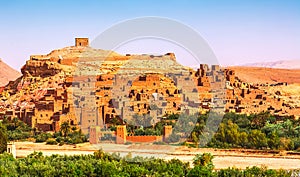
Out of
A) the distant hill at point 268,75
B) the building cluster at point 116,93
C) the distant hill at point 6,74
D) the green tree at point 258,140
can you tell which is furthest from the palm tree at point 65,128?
the distant hill at point 268,75

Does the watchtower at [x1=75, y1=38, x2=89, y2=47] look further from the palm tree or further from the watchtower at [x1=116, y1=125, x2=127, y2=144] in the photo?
the watchtower at [x1=116, y1=125, x2=127, y2=144]

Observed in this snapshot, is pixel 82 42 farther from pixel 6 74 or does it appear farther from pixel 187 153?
pixel 187 153

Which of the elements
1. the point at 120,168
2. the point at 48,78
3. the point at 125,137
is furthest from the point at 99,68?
the point at 120,168

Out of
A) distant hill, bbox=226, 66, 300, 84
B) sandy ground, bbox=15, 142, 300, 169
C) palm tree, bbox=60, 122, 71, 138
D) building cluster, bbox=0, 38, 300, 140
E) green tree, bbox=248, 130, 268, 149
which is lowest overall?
sandy ground, bbox=15, 142, 300, 169

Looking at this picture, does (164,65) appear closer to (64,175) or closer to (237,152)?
(237,152)

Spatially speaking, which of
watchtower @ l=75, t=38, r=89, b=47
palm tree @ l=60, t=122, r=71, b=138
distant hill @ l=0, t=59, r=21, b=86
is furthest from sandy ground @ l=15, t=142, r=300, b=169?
distant hill @ l=0, t=59, r=21, b=86

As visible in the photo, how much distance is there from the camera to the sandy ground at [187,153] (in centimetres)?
2180

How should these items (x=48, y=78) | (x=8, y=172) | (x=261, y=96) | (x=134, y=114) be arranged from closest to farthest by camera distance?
(x=8, y=172)
(x=134, y=114)
(x=261, y=96)
(x=48, y=78)

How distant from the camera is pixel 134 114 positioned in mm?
27609

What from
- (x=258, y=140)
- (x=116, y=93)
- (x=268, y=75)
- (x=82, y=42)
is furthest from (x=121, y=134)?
(x=268, y=75)

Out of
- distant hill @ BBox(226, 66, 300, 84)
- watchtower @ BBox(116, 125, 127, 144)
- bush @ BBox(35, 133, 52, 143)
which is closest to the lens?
watchtower @ BBox(116, 125, 127, 144)

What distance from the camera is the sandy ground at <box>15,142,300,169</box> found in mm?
21797

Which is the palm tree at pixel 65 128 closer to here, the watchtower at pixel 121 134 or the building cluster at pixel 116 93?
the building cluster at pixel 116 93

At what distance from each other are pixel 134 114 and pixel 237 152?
5.91 m
